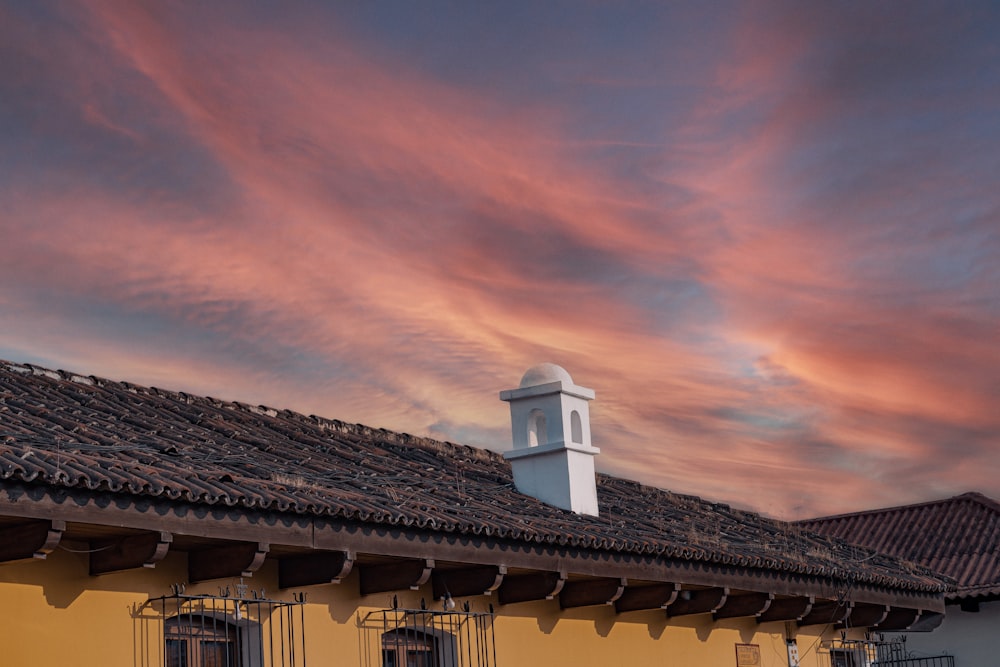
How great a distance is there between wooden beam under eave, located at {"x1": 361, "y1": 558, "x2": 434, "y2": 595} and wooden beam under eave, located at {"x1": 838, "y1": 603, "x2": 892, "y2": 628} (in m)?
7.87

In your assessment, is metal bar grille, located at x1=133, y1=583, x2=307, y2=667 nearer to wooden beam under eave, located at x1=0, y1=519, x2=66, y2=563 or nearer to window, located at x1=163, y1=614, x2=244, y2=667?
window, located at x1=163, y1=614, x2=244, y2=667

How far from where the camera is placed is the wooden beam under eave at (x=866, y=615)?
16250 millimetres

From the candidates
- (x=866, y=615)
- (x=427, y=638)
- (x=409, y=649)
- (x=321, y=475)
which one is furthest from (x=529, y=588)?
(x=866, y=615)

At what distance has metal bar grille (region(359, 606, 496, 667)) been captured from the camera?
10383 mm

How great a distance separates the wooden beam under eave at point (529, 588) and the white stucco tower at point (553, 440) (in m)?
2.32

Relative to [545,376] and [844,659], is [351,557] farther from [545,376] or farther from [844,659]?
[844,659]

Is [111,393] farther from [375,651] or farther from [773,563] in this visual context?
[773,563]

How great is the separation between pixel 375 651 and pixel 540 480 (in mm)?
4234

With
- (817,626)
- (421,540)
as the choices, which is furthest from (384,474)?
(817,626)

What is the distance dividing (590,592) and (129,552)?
517 centimetres

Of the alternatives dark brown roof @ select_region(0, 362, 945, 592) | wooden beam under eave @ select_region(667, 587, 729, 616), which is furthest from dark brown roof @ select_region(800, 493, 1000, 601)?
wooden beam under eave @ select_region(667, 587, 729, 616)

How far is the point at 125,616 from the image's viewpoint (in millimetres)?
8547

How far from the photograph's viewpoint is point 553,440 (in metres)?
14.4

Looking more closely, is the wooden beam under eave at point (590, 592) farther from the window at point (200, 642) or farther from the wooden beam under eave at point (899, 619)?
the wooden beam under eave at point (899, 619)
